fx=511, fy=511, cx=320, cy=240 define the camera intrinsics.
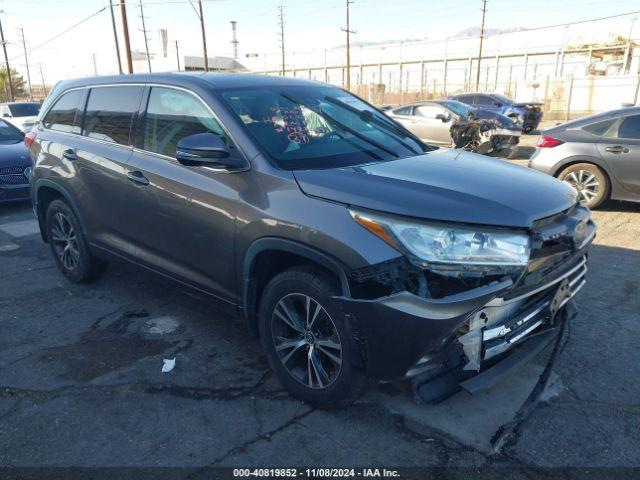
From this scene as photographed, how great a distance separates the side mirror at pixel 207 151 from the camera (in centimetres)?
290

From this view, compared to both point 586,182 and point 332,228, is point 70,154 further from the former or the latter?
point 586,182

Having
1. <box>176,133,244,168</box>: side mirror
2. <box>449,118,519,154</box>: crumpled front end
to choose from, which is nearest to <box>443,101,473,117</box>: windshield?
<box>449,118,519,154</box>: crumpled front end

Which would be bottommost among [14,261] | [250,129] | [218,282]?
[14,261]

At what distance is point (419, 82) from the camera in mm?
50031

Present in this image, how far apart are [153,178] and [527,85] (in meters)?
38.1

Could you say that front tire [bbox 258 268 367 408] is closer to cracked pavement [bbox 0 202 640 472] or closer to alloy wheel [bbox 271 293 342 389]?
alloy wheel [bbox 271 293 342 389]

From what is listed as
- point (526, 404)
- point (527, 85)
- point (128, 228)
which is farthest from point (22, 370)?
point (527, 85)

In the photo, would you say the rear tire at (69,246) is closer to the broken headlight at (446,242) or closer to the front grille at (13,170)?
the broken headlight at (446,242)

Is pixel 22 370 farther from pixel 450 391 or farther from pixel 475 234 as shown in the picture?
pixel 475 234

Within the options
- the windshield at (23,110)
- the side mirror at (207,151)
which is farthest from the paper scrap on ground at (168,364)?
the windshield at (23,110)

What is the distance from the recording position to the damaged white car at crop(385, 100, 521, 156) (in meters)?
11.2

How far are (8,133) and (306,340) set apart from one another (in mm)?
9081

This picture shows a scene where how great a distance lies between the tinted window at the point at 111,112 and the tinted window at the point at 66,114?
176 millimetres

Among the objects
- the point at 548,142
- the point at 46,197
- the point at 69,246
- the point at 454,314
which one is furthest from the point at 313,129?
the point at 548,142
